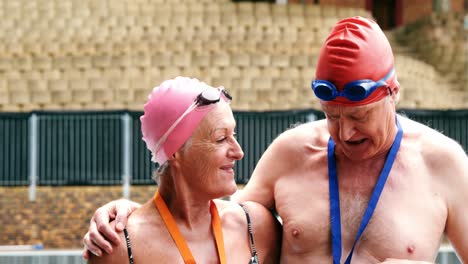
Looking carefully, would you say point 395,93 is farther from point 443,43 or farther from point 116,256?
point 443,43

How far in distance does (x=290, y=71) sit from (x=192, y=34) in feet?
12.0

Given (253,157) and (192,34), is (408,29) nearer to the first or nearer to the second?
(192,34)

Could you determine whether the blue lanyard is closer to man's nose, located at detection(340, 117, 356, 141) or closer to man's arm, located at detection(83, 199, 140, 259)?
man's nose, located at detection(340, 117, 356, 141)

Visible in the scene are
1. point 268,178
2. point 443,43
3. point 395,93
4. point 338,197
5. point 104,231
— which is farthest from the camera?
point 443,43

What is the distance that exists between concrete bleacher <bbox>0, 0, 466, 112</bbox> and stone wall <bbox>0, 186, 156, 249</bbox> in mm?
3311

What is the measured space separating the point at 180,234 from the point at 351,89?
→ 873 mm

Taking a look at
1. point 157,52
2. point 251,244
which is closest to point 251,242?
point 251,244

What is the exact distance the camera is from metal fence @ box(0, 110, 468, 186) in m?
20.7

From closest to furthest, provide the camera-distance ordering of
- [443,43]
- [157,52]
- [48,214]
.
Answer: [48,214] < [157,52] < [443,43]

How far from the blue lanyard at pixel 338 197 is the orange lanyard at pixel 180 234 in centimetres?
49

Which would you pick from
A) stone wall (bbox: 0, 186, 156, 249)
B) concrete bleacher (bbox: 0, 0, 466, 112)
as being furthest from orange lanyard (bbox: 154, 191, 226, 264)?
concrete bleacher (bbox: 0, 0, 466, 112)

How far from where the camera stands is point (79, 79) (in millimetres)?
25625

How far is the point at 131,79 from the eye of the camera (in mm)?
25734

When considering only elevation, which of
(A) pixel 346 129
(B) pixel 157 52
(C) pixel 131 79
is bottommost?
(C) pixel 131 79
